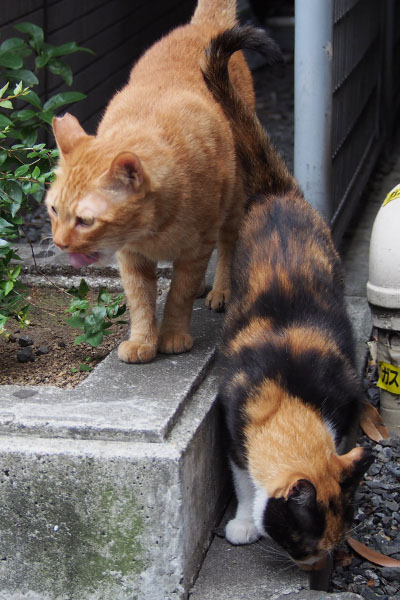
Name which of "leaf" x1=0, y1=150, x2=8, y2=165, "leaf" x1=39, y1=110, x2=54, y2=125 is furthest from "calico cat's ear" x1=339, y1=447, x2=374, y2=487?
"leaf" x1=39, y1=110, x2=54, y2=125

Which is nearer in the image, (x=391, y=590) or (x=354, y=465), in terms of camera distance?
(x=354, y=465)

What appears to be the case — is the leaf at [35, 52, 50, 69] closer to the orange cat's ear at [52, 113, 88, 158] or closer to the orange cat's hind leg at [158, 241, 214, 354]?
the orange cat's ear at [52, 113, 88, 158]

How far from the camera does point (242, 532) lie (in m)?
2.87

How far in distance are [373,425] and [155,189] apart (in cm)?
152

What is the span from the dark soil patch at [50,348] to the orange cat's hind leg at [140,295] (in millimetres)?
249

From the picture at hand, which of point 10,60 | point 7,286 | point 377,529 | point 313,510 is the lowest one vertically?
point 377,529

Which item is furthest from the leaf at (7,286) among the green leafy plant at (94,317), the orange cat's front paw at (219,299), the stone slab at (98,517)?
the orange cat's front paw at (219,299)

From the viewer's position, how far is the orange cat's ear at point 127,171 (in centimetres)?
261

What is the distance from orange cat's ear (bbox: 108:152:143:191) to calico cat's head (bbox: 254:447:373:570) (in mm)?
1013

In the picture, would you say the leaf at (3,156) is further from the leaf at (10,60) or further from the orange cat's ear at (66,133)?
the leaf at (10,60)

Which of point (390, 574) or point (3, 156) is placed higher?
point (3, 156)

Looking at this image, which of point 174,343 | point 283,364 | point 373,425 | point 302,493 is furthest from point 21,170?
point 373,425

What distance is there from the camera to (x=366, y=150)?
19.7 feet

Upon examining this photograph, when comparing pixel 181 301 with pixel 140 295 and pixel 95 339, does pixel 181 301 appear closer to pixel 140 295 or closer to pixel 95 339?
pixel 140 295
